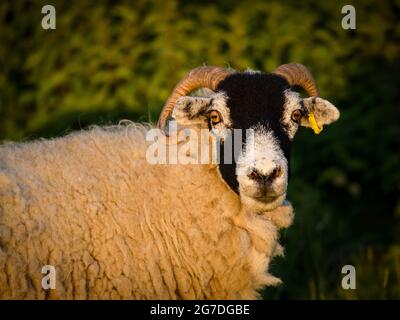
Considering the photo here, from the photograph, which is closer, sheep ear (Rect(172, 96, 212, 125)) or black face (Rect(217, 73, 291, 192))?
black face (Rect(217, 73, 291, 192))

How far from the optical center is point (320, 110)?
4.81m

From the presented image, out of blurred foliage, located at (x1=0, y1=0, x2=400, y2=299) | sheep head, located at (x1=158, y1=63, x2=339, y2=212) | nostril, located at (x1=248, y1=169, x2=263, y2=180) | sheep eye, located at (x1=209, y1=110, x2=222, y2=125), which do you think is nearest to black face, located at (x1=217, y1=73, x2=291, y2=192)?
sheep head, located at (x1=158, y1=63, x2=339, y2=212)

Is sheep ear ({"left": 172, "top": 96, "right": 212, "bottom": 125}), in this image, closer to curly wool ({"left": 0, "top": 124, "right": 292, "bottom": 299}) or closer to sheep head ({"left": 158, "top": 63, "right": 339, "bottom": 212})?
sheep head ({"left": 158, "top": 63, "right": 339, "bottom": 212})

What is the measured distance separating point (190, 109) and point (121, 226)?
0.93 meters

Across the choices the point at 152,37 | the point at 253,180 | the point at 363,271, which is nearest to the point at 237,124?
the point at 253,180

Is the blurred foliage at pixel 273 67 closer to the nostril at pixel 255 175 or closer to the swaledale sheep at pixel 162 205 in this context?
the swaledale sheep at pixel 162 205

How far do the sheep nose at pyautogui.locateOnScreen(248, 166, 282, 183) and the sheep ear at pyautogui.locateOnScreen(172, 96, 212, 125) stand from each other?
2.26 ft

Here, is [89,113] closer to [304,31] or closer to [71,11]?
[71,11]

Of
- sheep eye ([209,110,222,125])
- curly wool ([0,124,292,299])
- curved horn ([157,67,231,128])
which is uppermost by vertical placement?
curved horn ([157,67,231,128])

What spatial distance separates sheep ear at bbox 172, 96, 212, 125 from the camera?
4539 mm

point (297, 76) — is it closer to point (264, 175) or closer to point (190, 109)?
point (190, 109)

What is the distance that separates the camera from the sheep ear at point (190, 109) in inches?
179

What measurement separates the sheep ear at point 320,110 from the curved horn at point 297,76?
190 mm
